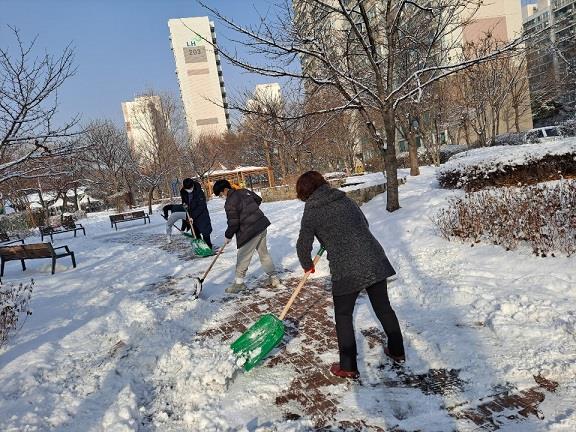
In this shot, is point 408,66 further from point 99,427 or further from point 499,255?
point 99,427

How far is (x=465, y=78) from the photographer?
924 inches

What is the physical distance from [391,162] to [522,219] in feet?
12.4

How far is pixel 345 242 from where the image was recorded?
3062 mm

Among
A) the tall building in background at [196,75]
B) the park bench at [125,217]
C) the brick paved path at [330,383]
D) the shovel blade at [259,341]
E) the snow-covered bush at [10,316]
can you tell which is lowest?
the brick paved path at [330,383]

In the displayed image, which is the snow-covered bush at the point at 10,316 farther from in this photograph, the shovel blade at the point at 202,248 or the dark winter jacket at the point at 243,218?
the shovel blade at the point at 202,248

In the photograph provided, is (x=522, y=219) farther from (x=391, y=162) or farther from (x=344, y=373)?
(x=391, y=162)

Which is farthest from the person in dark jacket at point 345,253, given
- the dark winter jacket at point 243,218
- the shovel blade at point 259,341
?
the dark winter jacket at point 243,218

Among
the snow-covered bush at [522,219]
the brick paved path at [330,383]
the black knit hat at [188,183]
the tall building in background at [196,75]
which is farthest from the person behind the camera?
the tall building in background at [196,75]

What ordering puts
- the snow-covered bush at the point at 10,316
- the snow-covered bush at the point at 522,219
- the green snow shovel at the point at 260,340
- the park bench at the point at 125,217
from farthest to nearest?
the park bench at the point at 125,217 < the snow-covered bush at the point at 522,219 < the snow-covered bush at the point at 10,316 < the green snow shovel at the point at 260,340

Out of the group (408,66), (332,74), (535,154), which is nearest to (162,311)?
(332,74)

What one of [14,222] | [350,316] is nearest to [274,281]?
[350,316]

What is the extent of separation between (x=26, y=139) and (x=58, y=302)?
2562 millimetres

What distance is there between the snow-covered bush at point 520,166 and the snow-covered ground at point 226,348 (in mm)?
2917

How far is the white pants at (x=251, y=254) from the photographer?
573cm
